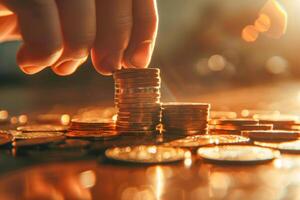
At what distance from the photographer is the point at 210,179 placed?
761 millimetres

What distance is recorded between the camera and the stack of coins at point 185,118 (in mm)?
1374

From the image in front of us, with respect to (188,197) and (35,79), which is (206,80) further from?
(188,197)

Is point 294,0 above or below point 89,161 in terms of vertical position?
above

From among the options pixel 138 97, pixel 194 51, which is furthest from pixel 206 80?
pixel 138 97

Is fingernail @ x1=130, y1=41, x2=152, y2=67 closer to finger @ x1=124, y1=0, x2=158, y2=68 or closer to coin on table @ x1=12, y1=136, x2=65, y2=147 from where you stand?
finger @ x1=124, y1=0, x2=158, y2=68

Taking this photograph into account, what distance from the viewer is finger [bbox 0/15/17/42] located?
1439mm

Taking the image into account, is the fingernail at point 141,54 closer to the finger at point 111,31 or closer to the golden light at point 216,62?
the finger at point 111,31

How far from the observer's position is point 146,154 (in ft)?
3.08

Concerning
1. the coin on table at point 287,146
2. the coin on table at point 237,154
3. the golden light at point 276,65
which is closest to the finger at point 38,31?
the coin on table at point 237,154

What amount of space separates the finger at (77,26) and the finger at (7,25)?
296 millimetres

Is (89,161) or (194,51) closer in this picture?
(89,161)

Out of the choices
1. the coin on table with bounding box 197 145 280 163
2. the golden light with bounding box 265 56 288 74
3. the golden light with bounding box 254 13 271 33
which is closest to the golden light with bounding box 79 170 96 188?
the coin on table with bounding box 197 145 280 163

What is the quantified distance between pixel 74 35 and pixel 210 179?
1.88ft

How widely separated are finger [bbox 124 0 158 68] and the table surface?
511 millimetres
